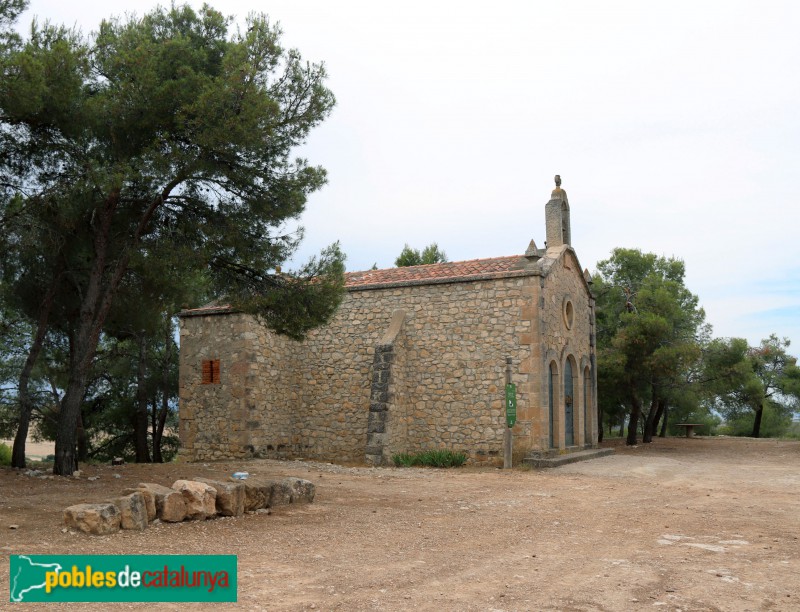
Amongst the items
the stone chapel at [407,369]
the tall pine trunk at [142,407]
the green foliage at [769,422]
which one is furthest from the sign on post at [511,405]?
the green foliage at [769,422]

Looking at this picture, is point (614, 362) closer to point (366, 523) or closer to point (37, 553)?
point (366, 523)

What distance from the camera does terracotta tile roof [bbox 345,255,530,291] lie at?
17.1 m

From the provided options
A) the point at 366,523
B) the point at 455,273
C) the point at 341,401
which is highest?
the point at 455,273

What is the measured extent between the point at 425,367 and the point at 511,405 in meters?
2.67

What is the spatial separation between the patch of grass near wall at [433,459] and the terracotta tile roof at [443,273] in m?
4.25

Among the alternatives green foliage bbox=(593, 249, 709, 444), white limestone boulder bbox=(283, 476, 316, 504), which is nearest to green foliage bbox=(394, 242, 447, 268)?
green foliage bbox=(593, 249, 709, 444)

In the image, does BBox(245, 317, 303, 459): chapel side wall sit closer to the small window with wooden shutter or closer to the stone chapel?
the stone chapel

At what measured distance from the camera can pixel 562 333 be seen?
18391 mm

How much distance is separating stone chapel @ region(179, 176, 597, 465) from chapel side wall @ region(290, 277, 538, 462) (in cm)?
3

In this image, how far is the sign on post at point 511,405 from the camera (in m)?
15.5

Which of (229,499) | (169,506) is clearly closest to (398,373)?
(229,499)

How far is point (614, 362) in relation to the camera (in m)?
22.5

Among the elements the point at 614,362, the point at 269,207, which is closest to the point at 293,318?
the point at 269,207

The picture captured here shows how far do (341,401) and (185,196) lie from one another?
7872 millimetres
